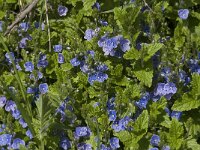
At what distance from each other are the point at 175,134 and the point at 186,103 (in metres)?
0.24

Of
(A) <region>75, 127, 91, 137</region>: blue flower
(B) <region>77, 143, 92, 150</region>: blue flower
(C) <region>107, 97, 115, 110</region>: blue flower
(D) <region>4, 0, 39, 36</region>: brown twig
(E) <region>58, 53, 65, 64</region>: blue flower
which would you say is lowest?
(B) <region>77, 143, 92, 150</region>: blue flower

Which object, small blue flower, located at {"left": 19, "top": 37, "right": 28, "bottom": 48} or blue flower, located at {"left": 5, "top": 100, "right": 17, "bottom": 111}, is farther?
small blue flower, located at {"left": 19, "top": 37, "right": 28, "bottom": 48}

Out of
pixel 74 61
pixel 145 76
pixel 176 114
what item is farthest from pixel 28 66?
pixel 176 114

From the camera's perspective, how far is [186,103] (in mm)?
3396

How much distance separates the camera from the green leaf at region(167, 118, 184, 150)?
3229 millimetres

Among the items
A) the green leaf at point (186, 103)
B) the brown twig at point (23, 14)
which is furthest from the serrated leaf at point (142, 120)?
the brown twig at point (23, 14)

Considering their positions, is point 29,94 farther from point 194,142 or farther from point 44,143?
point 194,142

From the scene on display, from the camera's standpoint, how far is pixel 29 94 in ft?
11.9

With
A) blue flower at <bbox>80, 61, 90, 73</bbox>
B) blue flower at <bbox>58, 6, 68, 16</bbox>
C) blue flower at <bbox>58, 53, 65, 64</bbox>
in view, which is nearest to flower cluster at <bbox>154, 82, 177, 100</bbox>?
blue flower at <bbox>80, 61, 90, 73</bbox>

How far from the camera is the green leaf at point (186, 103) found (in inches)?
133

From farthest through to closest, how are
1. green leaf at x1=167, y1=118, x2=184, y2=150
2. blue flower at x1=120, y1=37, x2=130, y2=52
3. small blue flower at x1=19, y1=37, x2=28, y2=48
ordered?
small blue flower at x1=19, y1=37, x2=28, y2=48 < blue flower at x1=120, y1=37, x2=130, y2=52 < green leaf at x1=167, y1=118, x2=184, y2=150

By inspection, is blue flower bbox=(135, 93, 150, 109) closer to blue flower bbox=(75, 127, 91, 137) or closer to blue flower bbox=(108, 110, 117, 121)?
blue flower bbox=(108, 110, 117, 121)

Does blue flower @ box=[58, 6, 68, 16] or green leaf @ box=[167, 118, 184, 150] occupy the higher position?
blue flower @ box=[58, 6, 68, 16]

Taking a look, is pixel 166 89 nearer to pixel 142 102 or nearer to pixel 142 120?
pixel 142 102
